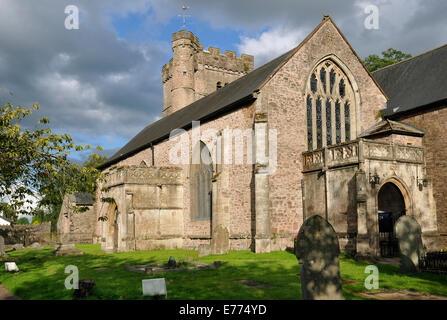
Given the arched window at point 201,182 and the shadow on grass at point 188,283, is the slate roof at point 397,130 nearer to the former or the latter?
the arched window at point 201,182

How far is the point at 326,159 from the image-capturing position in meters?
Result: 21.4

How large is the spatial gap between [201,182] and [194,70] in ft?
77.7

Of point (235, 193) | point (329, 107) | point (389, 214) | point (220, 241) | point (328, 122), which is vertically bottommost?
point (220, 241)

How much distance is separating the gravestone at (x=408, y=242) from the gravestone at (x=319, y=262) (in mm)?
6404

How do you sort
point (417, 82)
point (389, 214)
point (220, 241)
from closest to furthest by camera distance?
point (389, 214)
point (220, 241)
point (417, 82)

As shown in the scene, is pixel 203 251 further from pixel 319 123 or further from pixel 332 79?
pixel 332 79

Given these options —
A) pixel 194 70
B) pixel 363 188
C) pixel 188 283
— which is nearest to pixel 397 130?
pixel 363 188

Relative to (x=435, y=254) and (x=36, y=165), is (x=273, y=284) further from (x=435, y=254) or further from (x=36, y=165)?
(x=36, y=165)

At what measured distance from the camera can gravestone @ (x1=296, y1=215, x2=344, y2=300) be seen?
841cm

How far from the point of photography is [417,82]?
26.3 meters

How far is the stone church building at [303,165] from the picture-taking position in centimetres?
2059

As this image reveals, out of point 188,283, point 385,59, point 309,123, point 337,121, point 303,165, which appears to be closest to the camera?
point 188,283

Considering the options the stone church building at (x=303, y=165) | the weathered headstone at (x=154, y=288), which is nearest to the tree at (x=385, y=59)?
the stone church building at (x=303, y=165)
